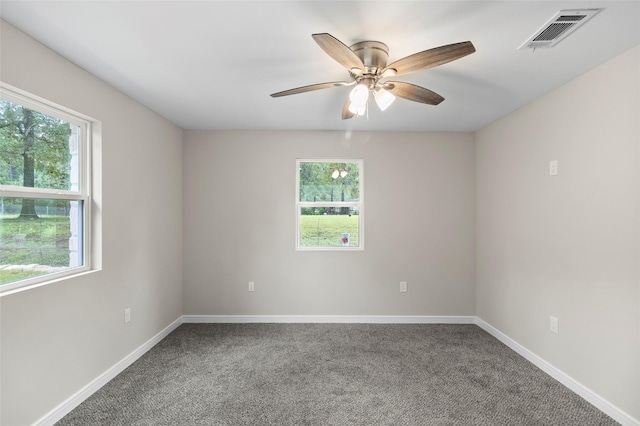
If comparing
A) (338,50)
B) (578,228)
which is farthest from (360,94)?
(578,228)

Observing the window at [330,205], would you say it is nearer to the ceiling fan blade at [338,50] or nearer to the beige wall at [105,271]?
the beige wall at [105,271]

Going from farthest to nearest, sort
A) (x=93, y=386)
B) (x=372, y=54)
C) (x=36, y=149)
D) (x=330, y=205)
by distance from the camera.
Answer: (x=330, y=205) → (x=93, y=386) → (x=36, y=149) → (x=372, y=54)

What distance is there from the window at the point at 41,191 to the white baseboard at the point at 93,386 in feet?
2.76

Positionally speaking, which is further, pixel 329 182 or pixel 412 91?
pixel 329 182

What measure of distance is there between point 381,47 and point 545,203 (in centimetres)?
205

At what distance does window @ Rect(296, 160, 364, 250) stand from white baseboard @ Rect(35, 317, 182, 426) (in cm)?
194

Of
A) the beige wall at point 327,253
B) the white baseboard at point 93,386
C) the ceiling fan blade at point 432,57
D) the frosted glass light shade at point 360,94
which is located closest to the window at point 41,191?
the white baseboard at point 93,386

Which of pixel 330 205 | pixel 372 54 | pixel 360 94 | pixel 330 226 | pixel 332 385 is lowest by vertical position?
pixel 332 385

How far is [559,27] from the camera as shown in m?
1.70

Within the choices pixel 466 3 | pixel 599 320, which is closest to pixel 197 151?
pixel 466 3

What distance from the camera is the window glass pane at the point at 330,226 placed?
4.00m

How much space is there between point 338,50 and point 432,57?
0.49m

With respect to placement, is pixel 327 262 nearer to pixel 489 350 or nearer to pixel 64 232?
pixel 489 350

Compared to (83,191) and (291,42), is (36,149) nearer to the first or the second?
(83,191)
